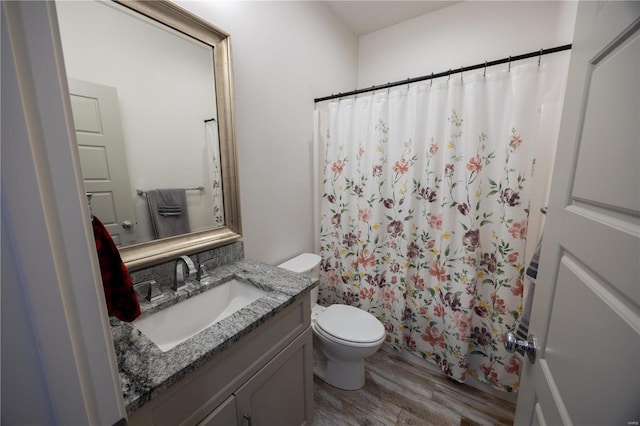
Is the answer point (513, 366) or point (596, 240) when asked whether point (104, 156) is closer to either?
point (596, 240)

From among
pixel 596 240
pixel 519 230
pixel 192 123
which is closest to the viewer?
pixel 596 240

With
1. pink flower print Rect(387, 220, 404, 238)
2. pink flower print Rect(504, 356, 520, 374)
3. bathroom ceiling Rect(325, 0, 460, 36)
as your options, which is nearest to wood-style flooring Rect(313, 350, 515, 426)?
pink flower print Rect(504, 356, 520, 374)

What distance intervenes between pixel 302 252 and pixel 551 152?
1649 mm

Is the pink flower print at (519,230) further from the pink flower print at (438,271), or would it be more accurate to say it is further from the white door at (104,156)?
the white door at (104,156)

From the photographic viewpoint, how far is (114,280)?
80cm

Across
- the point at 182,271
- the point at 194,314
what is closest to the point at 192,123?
the point at 182,271

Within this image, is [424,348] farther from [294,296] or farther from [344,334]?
[294,296]

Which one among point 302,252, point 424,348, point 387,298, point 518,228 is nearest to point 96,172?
point 302,252

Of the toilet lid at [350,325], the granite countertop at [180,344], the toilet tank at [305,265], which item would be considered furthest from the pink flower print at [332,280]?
the granite countertop at [180,344]

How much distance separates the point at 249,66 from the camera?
1370 mm

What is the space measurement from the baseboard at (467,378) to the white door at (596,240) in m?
1.16

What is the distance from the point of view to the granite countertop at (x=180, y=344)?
0.61 m

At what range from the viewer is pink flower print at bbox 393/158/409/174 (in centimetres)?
160

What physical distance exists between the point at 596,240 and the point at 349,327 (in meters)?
1.27
